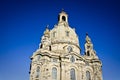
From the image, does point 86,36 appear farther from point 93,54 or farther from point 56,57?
point 56,57

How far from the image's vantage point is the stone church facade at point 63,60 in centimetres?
4188

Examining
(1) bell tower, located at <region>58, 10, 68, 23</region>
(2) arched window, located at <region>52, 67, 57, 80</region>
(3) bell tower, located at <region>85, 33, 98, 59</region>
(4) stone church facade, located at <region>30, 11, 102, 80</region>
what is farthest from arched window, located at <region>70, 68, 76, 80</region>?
(1) bell tower, located at <region>58, 10, 68, 23</region>

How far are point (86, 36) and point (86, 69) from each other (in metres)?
12.2

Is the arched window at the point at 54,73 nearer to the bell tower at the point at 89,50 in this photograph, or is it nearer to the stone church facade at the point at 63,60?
the stone church facade at the point at 63,60

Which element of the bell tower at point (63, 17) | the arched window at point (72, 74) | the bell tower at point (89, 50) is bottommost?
the arched window at point (72, 74)

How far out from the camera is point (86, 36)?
54.5 m

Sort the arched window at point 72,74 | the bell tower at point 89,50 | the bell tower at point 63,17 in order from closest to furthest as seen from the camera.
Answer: the arched window at point 72,74 → the bell tower at point 89,50 → the bell tower at point 63,17

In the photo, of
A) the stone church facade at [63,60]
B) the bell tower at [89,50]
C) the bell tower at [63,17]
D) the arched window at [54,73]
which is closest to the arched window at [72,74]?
the stone church facade at [63,60]

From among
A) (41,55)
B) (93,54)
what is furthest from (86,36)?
(41,55)

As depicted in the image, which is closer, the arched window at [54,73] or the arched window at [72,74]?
the arched window at [54,73]

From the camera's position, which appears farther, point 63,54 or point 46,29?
point 46,29

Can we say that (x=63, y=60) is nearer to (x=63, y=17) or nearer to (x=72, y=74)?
(x=72, y=74)

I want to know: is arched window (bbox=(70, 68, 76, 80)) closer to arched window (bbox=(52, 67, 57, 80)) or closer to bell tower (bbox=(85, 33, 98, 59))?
arched window (bbox=(52, 67, 57, 80))

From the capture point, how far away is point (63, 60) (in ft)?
145
